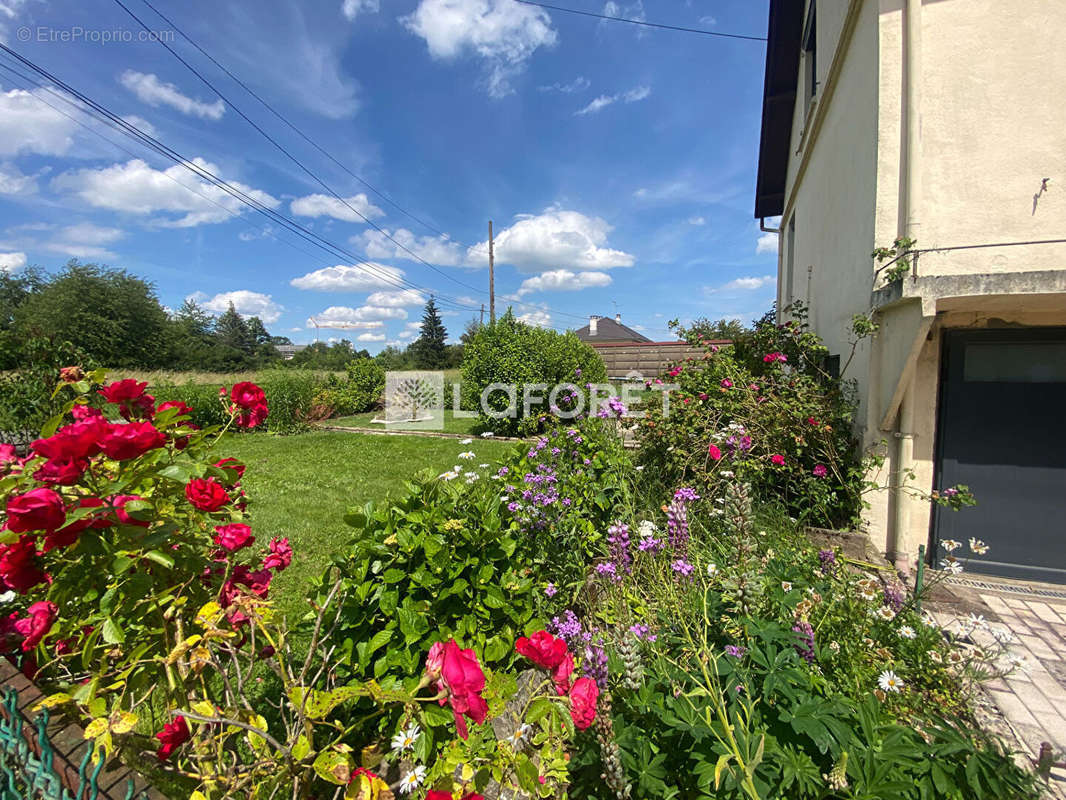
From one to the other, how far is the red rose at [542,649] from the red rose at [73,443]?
3.38 feet

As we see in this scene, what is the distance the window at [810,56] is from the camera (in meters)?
5.76

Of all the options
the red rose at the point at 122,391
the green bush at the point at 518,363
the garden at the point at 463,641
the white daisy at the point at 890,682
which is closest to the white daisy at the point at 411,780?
the garden at the point at 463,641

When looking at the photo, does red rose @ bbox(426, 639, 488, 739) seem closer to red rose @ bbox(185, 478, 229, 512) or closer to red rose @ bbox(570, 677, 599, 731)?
red rose @ bbox(570, 677, 599, 731)

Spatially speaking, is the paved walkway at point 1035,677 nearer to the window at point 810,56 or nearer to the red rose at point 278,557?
the red rose at point 278,557

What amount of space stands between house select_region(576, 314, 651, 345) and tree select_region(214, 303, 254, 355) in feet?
165

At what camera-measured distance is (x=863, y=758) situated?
1.09 meters

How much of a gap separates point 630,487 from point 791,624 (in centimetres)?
199

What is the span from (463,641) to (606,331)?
24.8m

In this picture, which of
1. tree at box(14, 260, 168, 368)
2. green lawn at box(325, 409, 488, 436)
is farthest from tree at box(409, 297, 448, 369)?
green lawn at box(325, 409, 488, 436)

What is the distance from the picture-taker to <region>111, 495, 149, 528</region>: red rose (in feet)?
3.13

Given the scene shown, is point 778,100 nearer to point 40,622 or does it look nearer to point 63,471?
point 63,471

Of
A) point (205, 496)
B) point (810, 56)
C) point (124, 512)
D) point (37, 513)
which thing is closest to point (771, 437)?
point (205, 496)

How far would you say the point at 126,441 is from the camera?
0.97m

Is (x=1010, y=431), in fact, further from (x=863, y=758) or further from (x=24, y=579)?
(x=24, y=579)
